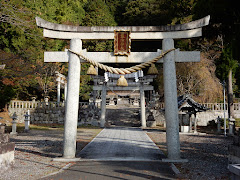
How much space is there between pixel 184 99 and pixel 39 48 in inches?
813

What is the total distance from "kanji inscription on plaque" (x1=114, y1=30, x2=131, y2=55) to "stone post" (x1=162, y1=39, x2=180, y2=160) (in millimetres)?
1413

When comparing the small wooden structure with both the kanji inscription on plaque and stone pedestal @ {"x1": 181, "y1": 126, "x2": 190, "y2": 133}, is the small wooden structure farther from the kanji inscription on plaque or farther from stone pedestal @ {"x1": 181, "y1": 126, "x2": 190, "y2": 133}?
the kanji inscription on plaque

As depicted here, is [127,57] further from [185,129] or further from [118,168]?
[185,129]

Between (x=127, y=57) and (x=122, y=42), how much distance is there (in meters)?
0.58

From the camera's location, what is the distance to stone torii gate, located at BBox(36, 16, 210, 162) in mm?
7438

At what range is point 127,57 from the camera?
25.7 feet

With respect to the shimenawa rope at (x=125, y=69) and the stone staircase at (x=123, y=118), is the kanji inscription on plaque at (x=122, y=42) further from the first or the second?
the stone staircase at (x=123, y=118)

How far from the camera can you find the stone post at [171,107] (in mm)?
7359

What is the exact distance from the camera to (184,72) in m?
24.5

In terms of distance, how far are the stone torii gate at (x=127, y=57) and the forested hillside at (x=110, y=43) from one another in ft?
6.10

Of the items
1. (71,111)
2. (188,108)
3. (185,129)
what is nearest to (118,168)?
(71,111)

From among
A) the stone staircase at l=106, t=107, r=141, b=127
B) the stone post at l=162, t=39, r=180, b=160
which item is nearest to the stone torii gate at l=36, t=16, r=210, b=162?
the stone post at l=162, t=39, r=180, b=160

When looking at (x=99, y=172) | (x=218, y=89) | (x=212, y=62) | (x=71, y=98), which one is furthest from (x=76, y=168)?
(x=212, y=62)

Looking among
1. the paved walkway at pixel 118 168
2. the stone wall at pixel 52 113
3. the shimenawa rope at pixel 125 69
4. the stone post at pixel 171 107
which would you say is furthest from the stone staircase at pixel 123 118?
the shimenawa rope at pixel 125 69
